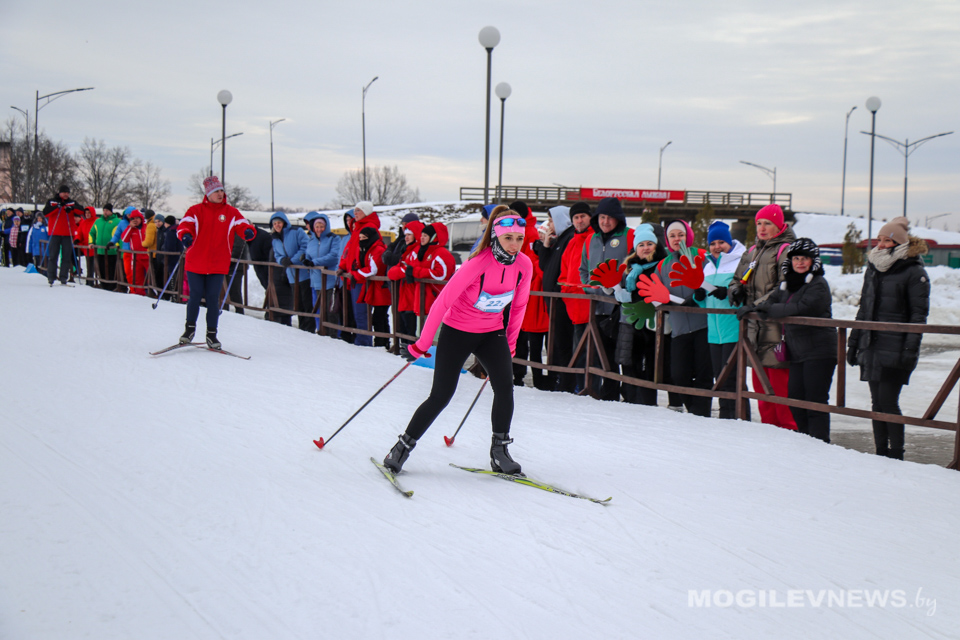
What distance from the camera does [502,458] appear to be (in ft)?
16.0

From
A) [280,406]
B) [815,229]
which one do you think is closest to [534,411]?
[280,406]

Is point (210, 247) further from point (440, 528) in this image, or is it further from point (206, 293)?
point (440, 528)

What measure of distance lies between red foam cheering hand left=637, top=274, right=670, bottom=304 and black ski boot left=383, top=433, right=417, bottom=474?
9.77 feet

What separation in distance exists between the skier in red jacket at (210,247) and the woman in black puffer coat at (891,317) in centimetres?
653

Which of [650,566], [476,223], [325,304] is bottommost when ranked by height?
[650,566]

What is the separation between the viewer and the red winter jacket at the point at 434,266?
9.36m

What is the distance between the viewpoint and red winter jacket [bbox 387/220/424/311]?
9.67 metres

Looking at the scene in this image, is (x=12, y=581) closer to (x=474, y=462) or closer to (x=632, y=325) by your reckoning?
(x=474, y=462)

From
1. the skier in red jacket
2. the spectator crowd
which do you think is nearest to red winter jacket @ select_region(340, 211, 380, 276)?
the spectator crowd

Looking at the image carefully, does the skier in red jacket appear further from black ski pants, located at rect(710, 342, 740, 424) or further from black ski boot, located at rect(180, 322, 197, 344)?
black ski pants, located at rect(710, 342, 740, 424)

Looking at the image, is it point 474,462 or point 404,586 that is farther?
point 474,462

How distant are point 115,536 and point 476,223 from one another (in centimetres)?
2708

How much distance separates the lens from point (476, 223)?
3019cm

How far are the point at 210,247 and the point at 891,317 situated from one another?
7.18 m
